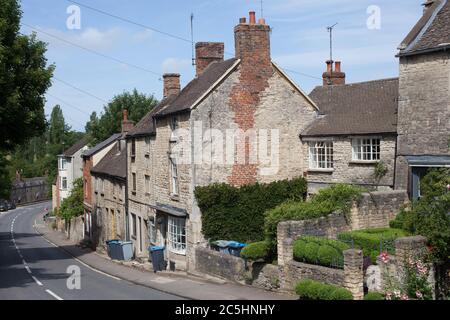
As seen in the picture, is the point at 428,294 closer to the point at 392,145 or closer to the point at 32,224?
the point at 392,145

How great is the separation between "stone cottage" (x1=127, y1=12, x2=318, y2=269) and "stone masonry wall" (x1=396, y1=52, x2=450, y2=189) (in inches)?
242

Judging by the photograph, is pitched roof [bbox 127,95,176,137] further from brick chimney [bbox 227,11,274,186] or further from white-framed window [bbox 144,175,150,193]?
brick chimney [bbox 227,11,274,186]

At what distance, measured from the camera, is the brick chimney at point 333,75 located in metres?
34.9

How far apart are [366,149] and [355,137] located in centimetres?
78

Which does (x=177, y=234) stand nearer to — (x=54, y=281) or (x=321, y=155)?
(x=54, y=281)

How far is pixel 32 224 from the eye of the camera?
7562 cm

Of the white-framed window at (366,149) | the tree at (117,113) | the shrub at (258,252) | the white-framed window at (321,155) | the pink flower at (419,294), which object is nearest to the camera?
the pink flower at (419,294)

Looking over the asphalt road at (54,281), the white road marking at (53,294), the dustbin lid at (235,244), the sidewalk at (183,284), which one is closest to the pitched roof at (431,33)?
the dustbin lid at (235,244)

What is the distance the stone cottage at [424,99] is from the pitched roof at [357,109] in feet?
4.79

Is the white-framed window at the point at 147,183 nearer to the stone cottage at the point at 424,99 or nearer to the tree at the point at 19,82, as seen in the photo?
the tree at the point at 19,82

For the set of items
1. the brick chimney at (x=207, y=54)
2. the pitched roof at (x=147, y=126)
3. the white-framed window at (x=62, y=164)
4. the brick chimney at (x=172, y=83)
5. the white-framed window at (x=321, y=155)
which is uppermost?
the brick chimney at (x=207, y=54)

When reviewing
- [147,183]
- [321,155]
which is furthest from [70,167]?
[321,155]

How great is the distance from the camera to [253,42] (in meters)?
27.1

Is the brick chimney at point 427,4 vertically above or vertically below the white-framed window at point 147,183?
above
